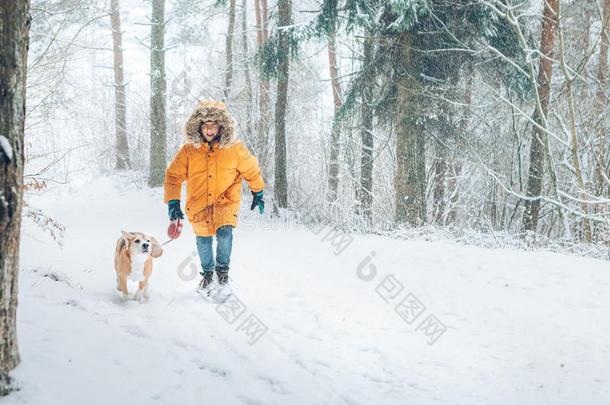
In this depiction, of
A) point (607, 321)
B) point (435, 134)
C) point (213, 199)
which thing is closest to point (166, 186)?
point (213, 199)

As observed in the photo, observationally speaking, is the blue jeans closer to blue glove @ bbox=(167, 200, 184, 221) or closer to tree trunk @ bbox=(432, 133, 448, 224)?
blue glove @ bbox=(167, 200, 184, 221)

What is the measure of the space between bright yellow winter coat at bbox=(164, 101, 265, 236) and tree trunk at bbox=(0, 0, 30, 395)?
2.51 metres

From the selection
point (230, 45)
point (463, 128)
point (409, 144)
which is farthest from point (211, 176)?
point (230, 45)

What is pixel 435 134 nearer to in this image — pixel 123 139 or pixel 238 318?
pixel 238 318

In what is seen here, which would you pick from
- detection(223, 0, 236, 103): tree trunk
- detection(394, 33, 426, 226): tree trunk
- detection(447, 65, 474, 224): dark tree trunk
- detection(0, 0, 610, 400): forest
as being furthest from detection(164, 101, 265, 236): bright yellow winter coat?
detection(223, 0, 236, 103): tree trunk

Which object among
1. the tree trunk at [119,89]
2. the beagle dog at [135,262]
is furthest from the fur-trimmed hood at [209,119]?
the tree trunk at [119,89]

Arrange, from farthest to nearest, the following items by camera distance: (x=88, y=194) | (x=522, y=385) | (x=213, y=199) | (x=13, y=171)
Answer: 1. (x=88, y=194)
2. (x=213, y=199)
3. (x=522, y=385)
4. (x=13, y=171)

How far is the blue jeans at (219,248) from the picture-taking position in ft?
16.5

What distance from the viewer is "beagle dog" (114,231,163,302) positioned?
4520mm

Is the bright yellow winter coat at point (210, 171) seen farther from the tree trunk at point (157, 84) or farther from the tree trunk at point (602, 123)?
the tree trunk at point (157, 84)

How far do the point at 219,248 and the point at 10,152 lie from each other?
2.95 metres

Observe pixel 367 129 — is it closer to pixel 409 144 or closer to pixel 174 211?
pixel 409 144

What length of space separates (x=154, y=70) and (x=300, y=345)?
12.1m

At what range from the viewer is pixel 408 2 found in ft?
27.8
